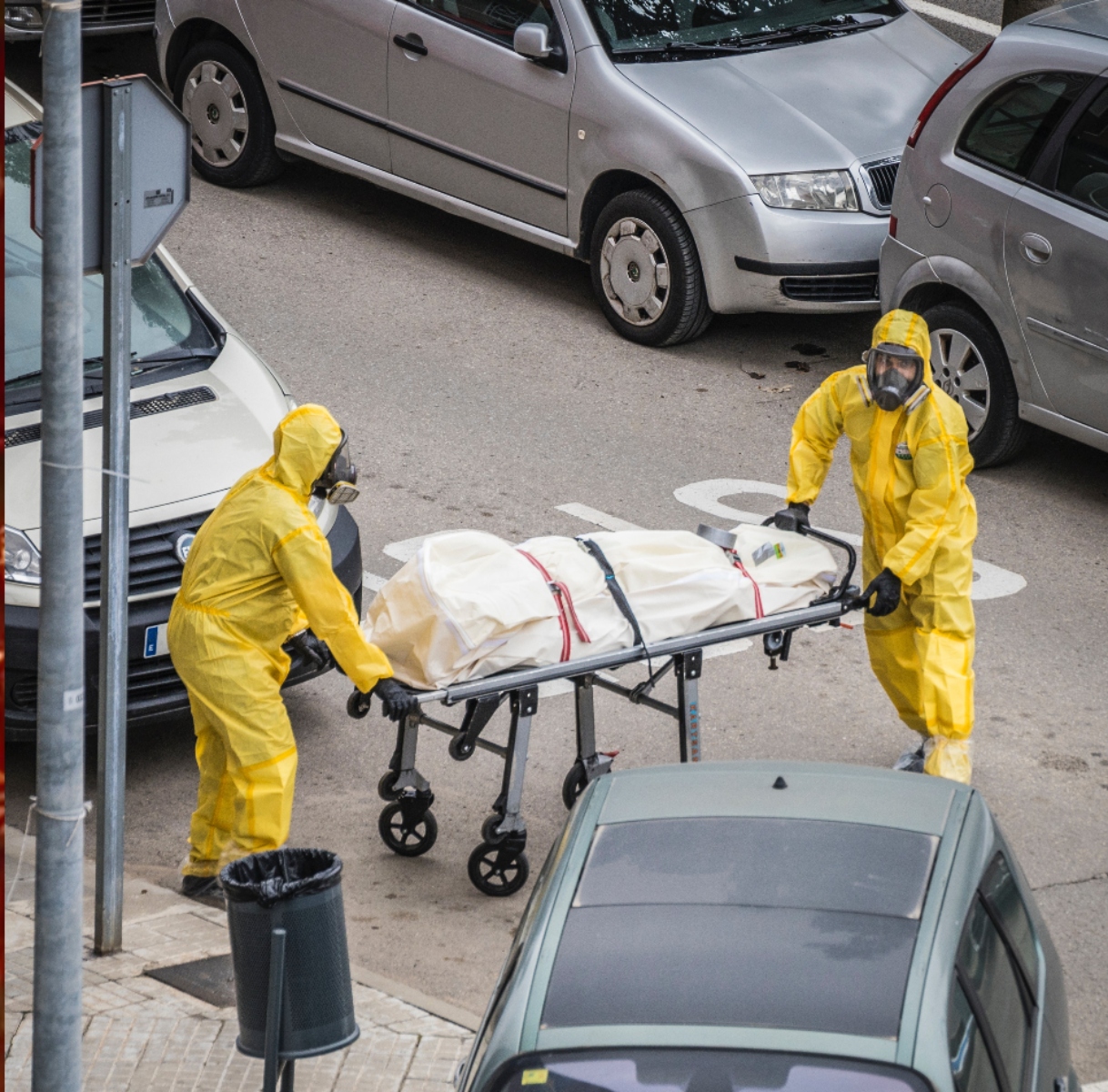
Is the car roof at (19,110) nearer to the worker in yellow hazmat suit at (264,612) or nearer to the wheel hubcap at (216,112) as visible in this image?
the worker in yellow hazmat suit at (264,612)

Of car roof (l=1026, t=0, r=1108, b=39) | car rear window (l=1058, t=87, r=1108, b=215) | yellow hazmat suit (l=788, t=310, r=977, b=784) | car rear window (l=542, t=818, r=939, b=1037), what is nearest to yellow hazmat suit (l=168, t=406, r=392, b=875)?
car rear window (l=542, t=818, r=939, b=1037)

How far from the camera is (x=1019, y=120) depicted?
909 centimetres

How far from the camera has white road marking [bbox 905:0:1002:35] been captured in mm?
13344

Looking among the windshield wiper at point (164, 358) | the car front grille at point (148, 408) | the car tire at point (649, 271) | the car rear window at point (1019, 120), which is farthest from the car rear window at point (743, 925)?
the car tire at point (649, 271)

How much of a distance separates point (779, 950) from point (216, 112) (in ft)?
31.6

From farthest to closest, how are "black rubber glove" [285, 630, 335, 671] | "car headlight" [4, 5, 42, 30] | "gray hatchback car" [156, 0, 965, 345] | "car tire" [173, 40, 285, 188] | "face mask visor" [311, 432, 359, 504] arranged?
1. "car headlight" [4, 5, 42, 30]
2. "car tire" [173, 40, 285, 188]
3. "gray hatchback car" [156, 0, 965, 345]
4. "black rubber glove" [285, 630, 335, 671]
5. "face mask visor" [311, 432, 359, 504]

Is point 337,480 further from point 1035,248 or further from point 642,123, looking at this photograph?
point 642,123

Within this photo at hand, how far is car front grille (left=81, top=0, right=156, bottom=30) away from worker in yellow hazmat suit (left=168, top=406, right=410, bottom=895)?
836 cm

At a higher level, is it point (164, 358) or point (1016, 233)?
point (1016, 233)

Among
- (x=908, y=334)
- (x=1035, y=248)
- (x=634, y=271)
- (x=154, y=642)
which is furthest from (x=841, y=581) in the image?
(x=634, y=271)

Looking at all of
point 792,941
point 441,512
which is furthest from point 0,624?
point 441,512

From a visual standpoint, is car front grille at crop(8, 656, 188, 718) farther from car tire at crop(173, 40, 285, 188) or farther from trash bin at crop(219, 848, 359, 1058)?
car tire at crop(173, 40, 285, 188)

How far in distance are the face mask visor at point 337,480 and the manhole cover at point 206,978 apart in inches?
55.1

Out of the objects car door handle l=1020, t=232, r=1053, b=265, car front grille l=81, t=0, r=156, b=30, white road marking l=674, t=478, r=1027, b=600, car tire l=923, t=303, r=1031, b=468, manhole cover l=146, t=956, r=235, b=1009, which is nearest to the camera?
manhole cover l=146, t=956, r=235, b=1009
